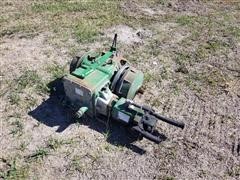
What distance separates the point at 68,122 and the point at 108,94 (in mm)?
872

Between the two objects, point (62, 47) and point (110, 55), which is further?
point (62, 47)

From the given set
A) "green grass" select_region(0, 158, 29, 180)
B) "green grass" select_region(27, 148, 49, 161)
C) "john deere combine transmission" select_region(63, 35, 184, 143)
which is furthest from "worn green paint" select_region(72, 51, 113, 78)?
"green grass" select_region(0, 158, 29, 180)

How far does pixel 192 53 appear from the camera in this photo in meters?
8.34

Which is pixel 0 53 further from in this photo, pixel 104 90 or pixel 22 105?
pixel 104 90

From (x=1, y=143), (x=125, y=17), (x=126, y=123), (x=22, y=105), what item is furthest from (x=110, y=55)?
(x=125, y=17)

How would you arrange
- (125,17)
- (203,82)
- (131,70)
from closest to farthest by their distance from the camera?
1. (131,70)
2. (203,82)
3. (125,17)

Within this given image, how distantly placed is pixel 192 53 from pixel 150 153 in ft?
10.9

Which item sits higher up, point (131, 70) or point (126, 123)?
point (131, 70)

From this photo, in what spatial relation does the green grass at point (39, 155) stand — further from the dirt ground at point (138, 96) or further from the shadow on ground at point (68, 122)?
the shadow on ground at point (68, 122)

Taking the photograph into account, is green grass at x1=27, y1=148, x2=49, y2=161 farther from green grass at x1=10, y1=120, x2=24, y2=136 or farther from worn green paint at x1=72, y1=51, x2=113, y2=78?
worn green paint at x1=72, y1=51, x2=113, y2=78

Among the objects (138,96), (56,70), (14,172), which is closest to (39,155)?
(14,172)

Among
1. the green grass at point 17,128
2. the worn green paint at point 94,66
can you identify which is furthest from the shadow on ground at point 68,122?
the worn green paint at point 94,66

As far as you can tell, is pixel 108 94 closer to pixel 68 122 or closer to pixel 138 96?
pixel 68 122

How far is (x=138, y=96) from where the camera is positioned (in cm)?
687
